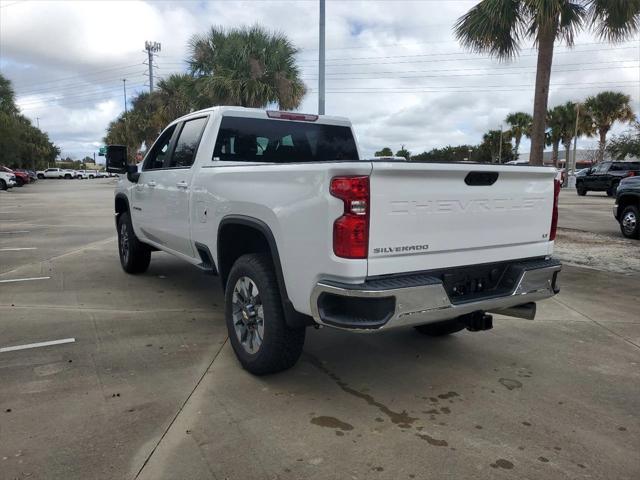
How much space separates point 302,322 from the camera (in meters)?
3.38

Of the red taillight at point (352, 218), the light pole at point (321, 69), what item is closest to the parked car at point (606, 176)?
the light pole at point (321, 69)

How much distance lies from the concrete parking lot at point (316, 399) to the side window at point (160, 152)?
1.57 meters

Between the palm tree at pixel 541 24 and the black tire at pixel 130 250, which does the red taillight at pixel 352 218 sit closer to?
the black tire at pixel 130 250

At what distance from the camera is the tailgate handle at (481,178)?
3.34 m

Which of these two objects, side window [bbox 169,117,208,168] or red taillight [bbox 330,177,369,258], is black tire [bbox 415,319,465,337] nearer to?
red taillight [bbox 330,177,369,258]

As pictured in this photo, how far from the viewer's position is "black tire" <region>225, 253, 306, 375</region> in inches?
139

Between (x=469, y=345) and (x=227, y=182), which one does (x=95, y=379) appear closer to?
(x=227, y=182)

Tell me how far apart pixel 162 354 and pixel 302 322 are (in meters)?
1.54

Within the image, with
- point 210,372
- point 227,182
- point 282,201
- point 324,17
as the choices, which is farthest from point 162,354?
point 324,17

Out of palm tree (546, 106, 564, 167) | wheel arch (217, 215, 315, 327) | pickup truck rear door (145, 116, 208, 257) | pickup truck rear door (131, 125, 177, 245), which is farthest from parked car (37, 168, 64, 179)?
wheel arch (217, 215, 315, 327)

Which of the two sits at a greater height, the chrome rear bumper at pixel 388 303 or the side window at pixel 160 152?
the side window at pixel 160 152

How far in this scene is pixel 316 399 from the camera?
3529mm

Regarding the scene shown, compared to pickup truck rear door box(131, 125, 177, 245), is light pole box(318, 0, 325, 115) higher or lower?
higher

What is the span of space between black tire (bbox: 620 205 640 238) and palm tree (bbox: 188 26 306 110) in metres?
14.4
